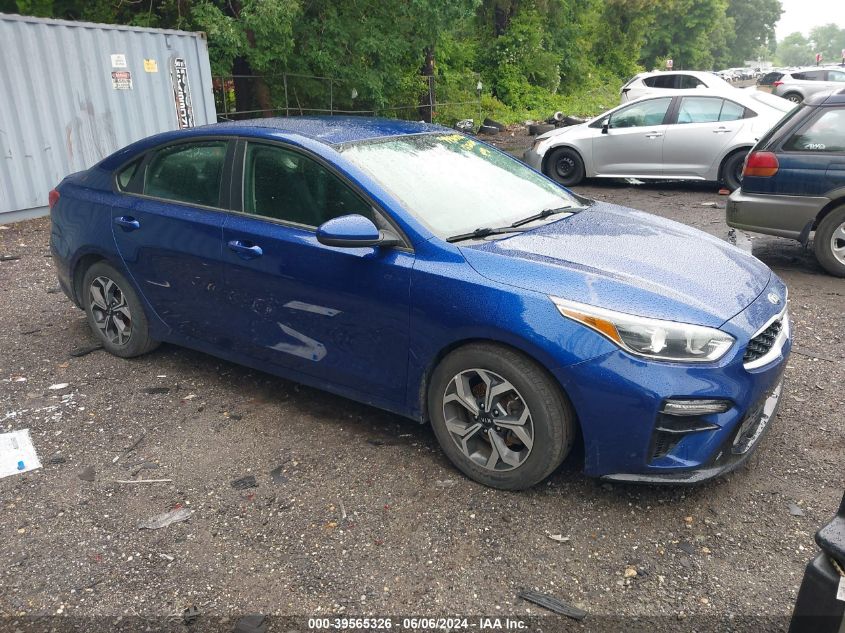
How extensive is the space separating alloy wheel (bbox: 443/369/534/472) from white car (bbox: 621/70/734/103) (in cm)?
1721

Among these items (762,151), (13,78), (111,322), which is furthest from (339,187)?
(13,78)

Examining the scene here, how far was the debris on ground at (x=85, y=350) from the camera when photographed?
17.0 ft

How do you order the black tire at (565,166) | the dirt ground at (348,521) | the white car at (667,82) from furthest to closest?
the white car at (667,82) → the black tire at (565,166) → the dirt ground at (348,521)

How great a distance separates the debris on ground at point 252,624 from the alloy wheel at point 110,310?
2800 millimetres

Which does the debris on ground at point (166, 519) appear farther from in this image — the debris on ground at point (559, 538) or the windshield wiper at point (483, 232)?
the windshield wiper at point (483, 232)

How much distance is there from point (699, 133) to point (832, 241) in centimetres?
479

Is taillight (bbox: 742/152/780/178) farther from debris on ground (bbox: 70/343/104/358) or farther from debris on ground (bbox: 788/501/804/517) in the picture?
debris on ground (bbox: 70/343/104/358)

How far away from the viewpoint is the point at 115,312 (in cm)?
498

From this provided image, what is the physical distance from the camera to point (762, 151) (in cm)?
669

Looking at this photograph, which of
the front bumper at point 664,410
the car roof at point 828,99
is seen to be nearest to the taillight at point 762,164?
the car roof at point 828,99

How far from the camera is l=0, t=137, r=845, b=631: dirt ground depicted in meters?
2.74

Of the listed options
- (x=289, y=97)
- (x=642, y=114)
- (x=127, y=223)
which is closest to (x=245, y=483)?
(x=127, y=223)

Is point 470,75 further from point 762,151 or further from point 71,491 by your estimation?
point 71,491

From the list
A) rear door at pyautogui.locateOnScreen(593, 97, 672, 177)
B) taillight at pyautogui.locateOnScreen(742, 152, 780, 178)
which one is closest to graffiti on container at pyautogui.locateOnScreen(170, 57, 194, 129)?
rear door at pyautogui.locateOnScreen(593, 97, 672, 177)
